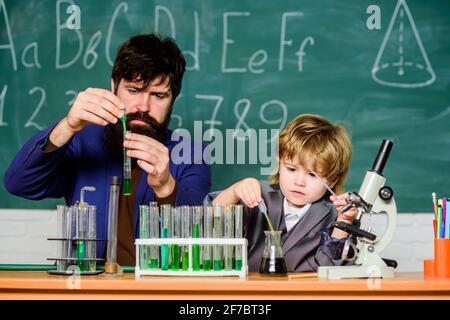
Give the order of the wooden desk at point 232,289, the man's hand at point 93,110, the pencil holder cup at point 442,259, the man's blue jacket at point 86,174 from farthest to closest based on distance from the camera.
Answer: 1. the man's blue jacket at point 86,174
2. the man's hand at point 93,110
3. the pencil holder cup at point 442,259
4. the wooden desk at point 232,289

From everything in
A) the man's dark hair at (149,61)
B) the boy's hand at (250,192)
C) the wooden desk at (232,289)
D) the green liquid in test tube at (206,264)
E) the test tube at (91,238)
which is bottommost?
the wooden desk at (232,289)

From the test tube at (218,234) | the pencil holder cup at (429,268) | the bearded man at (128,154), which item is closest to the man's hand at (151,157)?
the bearded man at (128,154)

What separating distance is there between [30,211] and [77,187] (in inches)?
15.2

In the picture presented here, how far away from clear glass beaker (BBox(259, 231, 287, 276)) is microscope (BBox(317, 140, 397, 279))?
159 millimetres

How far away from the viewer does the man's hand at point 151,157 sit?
2.39 meters

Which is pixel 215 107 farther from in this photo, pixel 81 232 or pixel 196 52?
pixel 81 232

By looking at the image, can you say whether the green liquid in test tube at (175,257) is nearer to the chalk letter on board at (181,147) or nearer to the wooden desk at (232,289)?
the wooden desk at (232,289)

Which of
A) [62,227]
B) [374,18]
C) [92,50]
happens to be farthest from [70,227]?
[374,18]

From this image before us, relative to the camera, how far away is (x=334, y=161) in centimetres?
245

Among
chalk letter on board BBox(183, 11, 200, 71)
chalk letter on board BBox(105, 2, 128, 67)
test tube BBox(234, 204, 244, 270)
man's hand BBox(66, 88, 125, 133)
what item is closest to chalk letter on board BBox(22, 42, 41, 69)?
chalk letter on board BBox(105, 2, 128, 67)

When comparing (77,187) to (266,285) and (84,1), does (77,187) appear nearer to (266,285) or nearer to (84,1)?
(84,1)

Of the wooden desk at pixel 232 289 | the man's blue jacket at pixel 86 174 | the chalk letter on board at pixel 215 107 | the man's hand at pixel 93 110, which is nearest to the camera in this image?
the wooden desk at pixel 232 289

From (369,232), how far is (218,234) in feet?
1.28

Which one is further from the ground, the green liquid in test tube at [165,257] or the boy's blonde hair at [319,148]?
the boy's blonde hair at [319,148]
